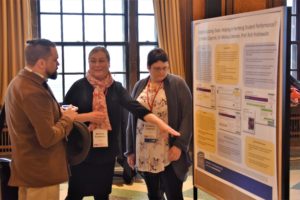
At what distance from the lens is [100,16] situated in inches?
219

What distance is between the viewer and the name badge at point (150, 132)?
2936mm

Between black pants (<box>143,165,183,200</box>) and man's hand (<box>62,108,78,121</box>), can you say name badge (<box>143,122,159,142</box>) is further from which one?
man's hand (<box>62,108,78,121</box>)

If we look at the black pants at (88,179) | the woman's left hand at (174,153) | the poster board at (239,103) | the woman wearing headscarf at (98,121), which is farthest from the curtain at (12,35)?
the poster board at (239,103)

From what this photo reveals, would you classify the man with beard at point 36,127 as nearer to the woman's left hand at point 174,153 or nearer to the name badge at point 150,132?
the name badge at point 150,132

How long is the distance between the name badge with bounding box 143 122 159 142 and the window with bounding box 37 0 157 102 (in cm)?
269

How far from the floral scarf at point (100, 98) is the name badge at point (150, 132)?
254 millimetres

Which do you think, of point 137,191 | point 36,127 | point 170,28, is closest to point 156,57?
point 36,127

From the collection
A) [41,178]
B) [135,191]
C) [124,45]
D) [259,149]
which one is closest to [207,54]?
[259,149]

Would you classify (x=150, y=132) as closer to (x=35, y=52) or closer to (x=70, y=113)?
(x=70, y=113)

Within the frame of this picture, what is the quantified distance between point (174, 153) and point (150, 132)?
0.22 m

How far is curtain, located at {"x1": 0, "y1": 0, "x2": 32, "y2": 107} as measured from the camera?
491 cm

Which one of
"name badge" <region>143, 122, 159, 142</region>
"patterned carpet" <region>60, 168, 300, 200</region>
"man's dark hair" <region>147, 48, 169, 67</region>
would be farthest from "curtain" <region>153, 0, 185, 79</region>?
"name badge" <region>143, 122, 159, 142</region>

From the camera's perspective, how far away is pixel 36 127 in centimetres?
234

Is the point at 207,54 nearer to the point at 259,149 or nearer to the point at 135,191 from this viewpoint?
the point at 259,149
